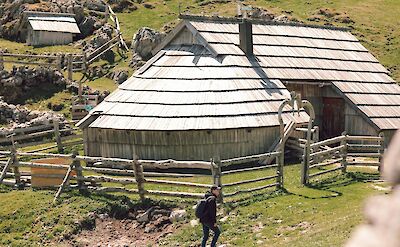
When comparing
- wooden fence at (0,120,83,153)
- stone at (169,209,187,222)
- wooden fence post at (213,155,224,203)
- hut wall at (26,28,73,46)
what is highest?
hut wall at (26,28,73,46)

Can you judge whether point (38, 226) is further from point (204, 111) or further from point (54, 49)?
point (54, 49)

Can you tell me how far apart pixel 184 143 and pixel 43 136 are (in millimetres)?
10287

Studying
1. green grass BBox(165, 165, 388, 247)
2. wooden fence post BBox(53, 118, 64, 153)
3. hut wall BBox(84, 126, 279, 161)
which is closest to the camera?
green grass BBox(165, 165, 388, 247)

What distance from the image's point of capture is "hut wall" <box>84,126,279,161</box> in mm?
22562

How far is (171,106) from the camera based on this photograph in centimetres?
2327

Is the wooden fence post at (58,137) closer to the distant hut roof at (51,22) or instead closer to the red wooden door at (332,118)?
the red wooden door at (332,118)

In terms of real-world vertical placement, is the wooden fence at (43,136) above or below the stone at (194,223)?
below

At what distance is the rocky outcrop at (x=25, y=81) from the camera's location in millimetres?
34000

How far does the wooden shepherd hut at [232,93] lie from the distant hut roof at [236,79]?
51 millimetres

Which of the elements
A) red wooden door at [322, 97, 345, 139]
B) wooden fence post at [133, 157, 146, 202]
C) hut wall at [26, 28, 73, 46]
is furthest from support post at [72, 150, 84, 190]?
hut wall at [26, 28, 73, 46]

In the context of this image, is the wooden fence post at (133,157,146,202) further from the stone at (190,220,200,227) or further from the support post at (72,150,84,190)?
the stone at (190,220,200,227)

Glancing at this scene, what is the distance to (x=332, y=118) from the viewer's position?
29312mm

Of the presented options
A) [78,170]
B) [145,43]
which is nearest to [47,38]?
[145,43]

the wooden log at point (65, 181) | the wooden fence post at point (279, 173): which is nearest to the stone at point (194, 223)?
the wooden fence post at point (279, 173)
